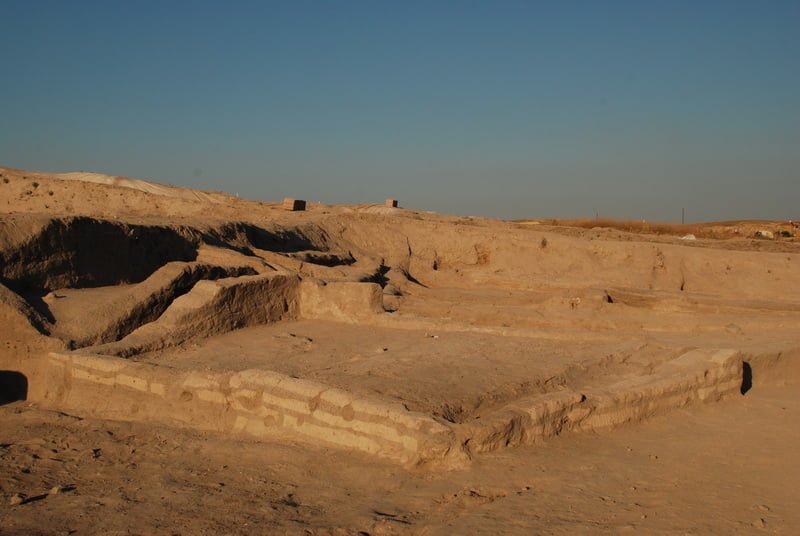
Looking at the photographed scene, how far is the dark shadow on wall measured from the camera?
23.6 ft

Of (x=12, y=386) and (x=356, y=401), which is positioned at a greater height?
(x=356, y=401)

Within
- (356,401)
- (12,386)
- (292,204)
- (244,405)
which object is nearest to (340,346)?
(244,405)

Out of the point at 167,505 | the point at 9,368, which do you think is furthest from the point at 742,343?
the point at 9,368

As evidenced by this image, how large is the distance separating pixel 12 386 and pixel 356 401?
415 cm

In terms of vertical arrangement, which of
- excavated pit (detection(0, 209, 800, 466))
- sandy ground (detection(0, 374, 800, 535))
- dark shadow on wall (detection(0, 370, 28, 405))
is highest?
excavated pit (detection(0, 209, 800, 466))

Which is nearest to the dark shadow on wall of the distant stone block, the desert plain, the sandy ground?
the desert plain

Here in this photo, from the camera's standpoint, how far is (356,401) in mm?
5020

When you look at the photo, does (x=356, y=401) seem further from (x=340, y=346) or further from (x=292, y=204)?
(x=292, y=204)

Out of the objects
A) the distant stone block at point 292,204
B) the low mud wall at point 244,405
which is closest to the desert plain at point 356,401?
the low mud wall at point 244,405

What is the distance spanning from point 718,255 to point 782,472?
10.0 m

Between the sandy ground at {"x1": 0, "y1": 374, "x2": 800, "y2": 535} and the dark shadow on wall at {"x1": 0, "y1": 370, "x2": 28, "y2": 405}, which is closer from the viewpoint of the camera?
the sandy ground at {"x1": 0, "y1": 374, "x2": 800, "y2": 535}

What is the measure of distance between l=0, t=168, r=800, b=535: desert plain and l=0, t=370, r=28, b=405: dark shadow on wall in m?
0.02

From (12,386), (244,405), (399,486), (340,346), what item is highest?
(340,346)

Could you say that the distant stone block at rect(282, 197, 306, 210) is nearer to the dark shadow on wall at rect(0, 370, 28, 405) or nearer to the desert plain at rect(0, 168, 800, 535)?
the desert plain at rect(0, 168, 800, 535)
